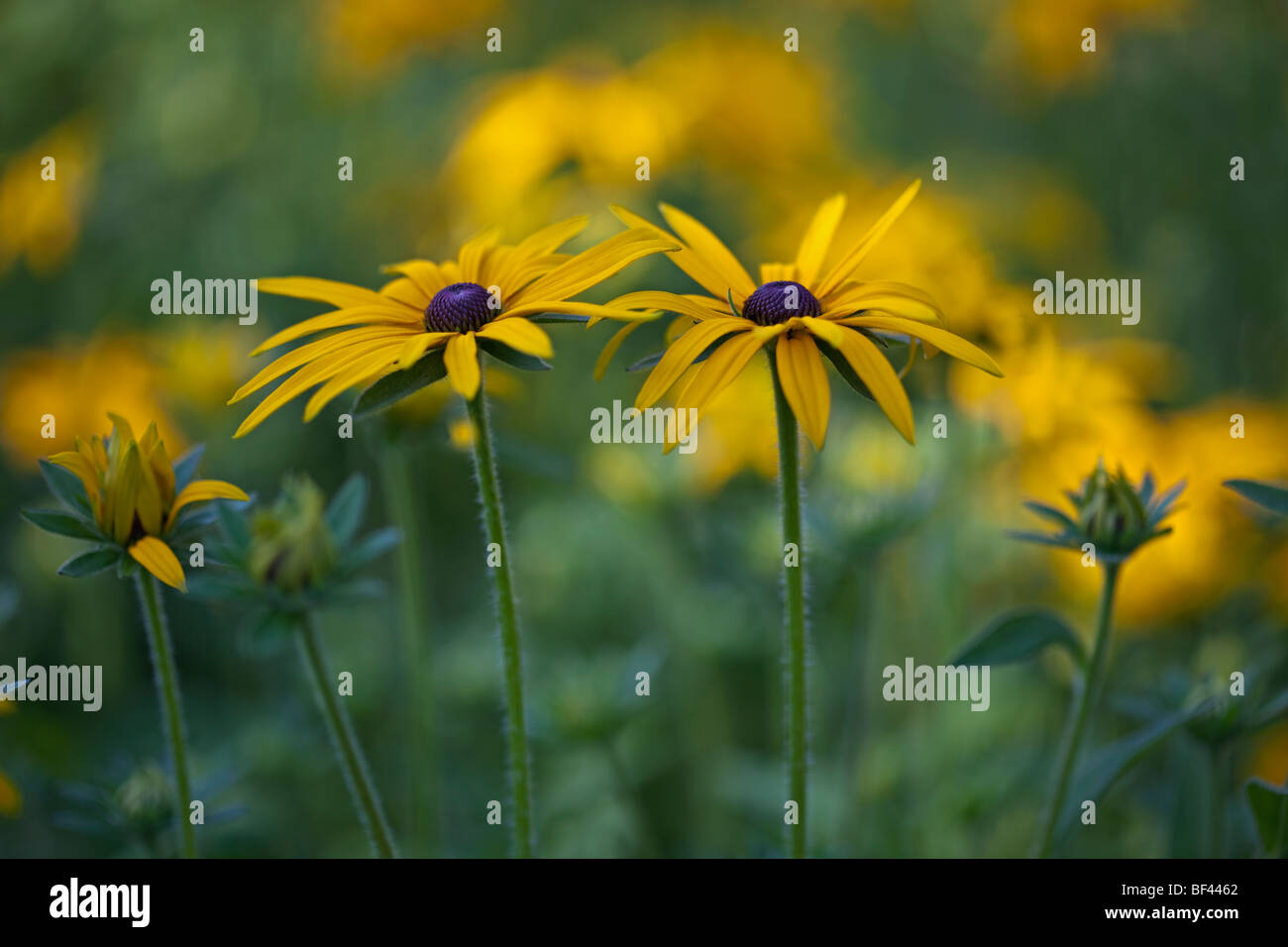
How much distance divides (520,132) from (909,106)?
281 centimetres

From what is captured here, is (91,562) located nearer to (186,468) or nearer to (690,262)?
(186,468)

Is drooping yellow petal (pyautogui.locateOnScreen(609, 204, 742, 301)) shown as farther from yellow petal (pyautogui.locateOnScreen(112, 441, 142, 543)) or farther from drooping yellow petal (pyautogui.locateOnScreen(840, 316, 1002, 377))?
yellow petal (pyautogui.locateOnScreen(112, 441, 142, 543))

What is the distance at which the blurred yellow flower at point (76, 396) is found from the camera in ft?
9.19

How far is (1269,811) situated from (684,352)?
0.97 meters

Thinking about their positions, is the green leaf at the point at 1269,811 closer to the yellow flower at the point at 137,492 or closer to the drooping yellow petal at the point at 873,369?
the drooping yellow petal at the point at 873,369

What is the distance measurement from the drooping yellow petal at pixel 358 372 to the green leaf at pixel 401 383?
2 cm

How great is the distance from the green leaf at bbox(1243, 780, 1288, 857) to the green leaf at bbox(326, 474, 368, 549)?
1264mm

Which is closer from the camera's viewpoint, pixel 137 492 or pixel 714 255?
pixel 137 492

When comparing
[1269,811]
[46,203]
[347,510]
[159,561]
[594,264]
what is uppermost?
[46,203]

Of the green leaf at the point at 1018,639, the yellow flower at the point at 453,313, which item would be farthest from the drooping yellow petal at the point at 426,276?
the green leaf at the point at 1018,639

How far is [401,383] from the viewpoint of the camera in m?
1.33

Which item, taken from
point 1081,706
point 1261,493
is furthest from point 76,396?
point 1261,493
